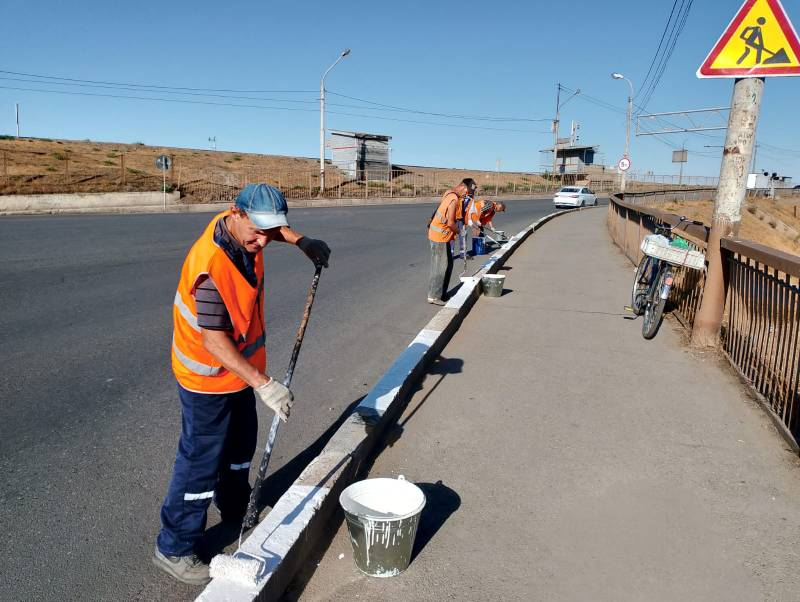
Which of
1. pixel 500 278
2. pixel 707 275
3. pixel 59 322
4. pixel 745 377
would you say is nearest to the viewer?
pixel 745 377

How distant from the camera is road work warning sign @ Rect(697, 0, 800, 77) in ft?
17.4

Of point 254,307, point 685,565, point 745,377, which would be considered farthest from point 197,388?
point 745,377

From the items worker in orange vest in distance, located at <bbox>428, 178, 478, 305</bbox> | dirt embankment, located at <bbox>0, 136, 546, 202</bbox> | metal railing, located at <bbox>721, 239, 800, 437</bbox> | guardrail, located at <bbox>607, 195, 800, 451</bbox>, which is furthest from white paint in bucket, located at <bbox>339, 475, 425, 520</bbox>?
dirt embankment, located at <bbox>0, 136, 546, 202</bbox>

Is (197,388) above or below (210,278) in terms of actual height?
below

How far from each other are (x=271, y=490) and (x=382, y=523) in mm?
1111

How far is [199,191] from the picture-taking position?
31391 millimetres

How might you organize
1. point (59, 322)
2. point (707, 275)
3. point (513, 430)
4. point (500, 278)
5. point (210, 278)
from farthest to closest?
point (500, 278), point (59, 322), point (707, 275), point (513, 430), point (210, 278)

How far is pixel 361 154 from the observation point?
43188 millimetres

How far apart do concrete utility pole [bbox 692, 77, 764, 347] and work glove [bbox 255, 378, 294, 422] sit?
4683 mm

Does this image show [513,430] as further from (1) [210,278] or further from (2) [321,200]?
(2) [321,200]

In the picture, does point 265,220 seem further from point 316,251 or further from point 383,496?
point 383,496

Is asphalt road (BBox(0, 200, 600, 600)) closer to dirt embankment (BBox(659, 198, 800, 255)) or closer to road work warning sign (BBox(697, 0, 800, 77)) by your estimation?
road work warning sign (BBox(697, 0, 800, 77))

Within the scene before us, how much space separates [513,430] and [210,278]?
2.48 m

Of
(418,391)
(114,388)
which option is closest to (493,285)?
(418,391)
